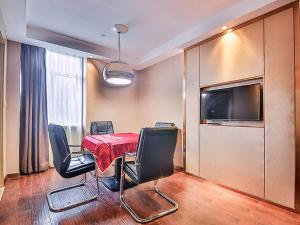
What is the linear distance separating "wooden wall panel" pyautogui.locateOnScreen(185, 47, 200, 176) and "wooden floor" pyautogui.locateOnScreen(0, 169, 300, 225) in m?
0.56

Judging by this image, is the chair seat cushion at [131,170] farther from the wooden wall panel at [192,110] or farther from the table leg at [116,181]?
the wooden wall panel at [192,110]

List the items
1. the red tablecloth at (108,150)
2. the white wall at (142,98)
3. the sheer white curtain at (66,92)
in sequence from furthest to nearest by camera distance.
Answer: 1. the white wall at (142,98)
2. the sheer white curtain at (66,92)
3. the red tablecloth at (108,150)

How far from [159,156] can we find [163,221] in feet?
2.27

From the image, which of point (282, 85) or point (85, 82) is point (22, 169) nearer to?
point (85, 82)

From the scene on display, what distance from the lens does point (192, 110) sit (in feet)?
A: 11.1

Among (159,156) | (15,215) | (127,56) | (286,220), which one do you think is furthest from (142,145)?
(127,56)

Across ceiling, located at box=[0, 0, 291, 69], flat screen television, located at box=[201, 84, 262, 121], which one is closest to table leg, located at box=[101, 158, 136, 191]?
flat screen television, located at box=[201, 84, 262, 121]

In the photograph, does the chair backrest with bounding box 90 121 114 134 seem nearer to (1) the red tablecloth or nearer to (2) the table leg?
(2) the table leg

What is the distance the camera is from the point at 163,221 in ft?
6.19

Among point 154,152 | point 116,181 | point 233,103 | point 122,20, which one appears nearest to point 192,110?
point 233,103

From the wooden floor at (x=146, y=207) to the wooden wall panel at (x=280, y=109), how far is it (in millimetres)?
315

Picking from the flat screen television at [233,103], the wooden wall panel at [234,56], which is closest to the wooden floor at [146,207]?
the flat screen television at [233,103]

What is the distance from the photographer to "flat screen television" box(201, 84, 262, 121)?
2.42 m

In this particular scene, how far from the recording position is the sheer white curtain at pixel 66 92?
3666 millimetres
